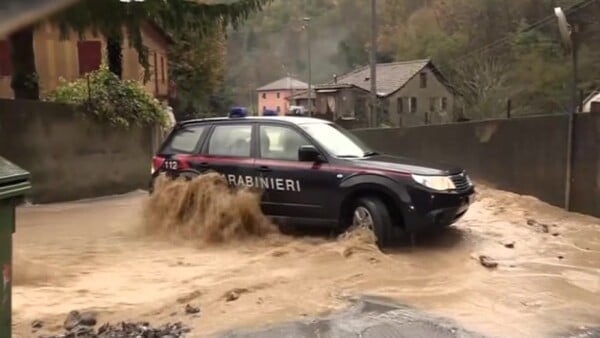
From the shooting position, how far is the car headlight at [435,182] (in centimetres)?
772

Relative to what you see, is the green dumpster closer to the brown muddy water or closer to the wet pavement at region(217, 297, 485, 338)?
the brown muddy water

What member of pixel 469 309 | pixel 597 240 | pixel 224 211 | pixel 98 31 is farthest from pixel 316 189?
pixel 98 31

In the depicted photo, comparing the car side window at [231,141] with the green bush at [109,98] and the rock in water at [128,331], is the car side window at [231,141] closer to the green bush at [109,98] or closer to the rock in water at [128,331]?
the rock in water at [128,331]

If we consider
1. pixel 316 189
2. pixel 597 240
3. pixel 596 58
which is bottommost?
Result: pixel 597 240

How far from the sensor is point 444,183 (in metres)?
7.83

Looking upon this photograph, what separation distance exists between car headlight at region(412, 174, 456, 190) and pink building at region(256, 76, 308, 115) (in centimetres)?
6295

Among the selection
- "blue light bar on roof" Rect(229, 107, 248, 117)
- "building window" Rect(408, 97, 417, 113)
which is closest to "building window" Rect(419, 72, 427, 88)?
"building window" Rect(408, 97, 417, 113)

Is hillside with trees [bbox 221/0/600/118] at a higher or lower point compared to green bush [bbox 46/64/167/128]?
higher

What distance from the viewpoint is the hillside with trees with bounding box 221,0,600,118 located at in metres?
33.8

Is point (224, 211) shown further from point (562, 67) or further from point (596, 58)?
point (562, 67)

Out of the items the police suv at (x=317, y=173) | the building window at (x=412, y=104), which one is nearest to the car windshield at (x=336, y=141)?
the police suv at (x=317, y=173)

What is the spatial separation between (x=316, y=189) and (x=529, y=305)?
10.4 feet

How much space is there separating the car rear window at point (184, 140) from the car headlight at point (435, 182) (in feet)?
10.8

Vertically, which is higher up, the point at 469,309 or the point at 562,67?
the point at 562,67
